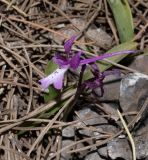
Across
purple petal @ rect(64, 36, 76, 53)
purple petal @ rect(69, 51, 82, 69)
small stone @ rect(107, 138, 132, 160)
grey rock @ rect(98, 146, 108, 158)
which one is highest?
purple petal @ rect(64, 36, 76, 53)

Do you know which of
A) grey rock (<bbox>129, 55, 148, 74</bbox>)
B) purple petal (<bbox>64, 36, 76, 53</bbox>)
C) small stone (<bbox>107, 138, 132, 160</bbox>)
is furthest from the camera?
grey rock (<bbox>129, 55, 148, 74</bbox>)

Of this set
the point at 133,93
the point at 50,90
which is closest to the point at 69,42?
the point at 50,90

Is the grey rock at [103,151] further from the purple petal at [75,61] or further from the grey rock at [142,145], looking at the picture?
the purple petal at [75,61]

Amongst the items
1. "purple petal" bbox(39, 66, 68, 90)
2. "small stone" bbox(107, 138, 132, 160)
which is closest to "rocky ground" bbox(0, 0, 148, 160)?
"small stone" bbox(107, 138, 132, 160)

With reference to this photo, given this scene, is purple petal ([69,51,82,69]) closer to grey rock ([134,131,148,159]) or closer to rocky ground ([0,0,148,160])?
rocky ground ([0,0,148,160])

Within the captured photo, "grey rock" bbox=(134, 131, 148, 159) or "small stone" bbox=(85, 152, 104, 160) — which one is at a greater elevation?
"grey rock" bbox=(134, 131, 148, 159)

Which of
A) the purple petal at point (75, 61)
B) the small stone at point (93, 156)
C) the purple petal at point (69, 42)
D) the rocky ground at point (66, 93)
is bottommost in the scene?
the small stone at point (93, 156)

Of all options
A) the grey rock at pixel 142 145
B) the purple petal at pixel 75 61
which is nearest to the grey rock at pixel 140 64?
the grey rock at pixel 142 145
